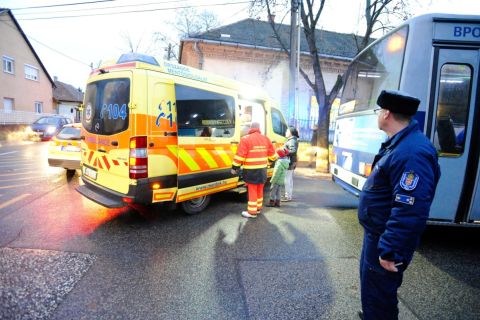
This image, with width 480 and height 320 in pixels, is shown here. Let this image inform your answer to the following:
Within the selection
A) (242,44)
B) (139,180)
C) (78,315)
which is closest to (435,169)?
(78,315)

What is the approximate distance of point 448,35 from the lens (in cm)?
355

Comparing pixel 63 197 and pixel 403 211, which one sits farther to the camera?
pixel 63 197

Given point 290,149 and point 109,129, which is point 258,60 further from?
point 109,129

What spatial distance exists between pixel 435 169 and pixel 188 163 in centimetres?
349

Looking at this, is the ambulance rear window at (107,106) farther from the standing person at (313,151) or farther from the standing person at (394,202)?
the standing person at (313,151)

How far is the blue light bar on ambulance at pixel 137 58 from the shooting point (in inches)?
161

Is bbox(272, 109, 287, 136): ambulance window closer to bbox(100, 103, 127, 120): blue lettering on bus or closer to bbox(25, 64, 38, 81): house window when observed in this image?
bbox(100, 103, 127, 120): blue lettering on bus

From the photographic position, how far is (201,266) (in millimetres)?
3346

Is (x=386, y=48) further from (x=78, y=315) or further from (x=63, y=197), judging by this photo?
(x=63, y=197)

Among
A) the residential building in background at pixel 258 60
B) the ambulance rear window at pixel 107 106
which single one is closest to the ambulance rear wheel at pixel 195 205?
the ambulance rear window at pixel 107 106

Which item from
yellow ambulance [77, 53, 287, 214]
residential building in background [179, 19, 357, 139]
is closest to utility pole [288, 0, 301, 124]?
yellow ambulance [77, 53, 287, 214]

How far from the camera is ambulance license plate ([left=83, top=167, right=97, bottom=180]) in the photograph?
15.5 ft

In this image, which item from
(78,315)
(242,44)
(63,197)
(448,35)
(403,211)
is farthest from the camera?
(242,44)

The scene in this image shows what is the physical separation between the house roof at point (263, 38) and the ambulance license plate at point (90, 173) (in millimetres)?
12214
